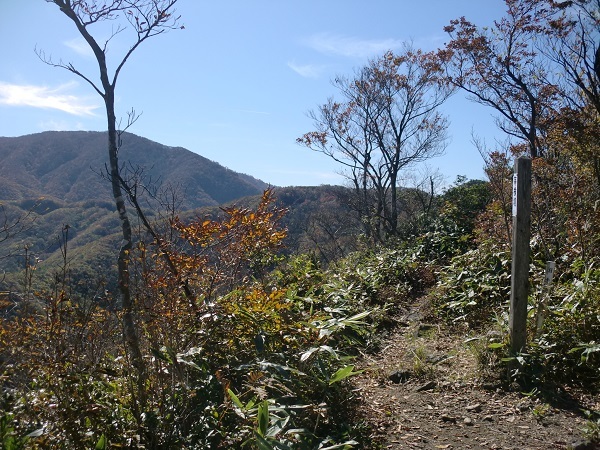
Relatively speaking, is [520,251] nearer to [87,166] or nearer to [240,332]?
[240,332]

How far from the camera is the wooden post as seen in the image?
4.55 metres

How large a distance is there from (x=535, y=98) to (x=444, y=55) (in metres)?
3.44

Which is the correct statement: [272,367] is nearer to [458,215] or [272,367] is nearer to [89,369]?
[89,369]

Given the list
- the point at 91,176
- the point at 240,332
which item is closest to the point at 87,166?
the point at 91,176

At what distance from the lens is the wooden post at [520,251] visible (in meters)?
4.55

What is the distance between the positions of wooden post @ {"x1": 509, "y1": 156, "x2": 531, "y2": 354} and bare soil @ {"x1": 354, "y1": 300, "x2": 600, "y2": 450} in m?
0.42

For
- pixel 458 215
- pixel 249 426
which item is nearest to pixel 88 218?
pixel 458 215

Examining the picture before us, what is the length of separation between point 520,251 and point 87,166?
75.9m

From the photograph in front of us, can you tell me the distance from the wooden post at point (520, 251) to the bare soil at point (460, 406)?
1.36ft

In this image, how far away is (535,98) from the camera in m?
13.9

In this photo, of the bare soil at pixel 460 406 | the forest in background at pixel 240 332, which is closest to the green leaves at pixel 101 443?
the forest in background at pixel 240 332

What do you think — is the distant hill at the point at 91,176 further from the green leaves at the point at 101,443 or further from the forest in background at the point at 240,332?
the green leaves at the point at 101,443

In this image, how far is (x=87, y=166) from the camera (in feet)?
238

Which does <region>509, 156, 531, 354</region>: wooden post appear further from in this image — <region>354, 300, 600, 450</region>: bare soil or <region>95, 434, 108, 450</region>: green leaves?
<region>95, 434, 108, 450</region>: green leaves
